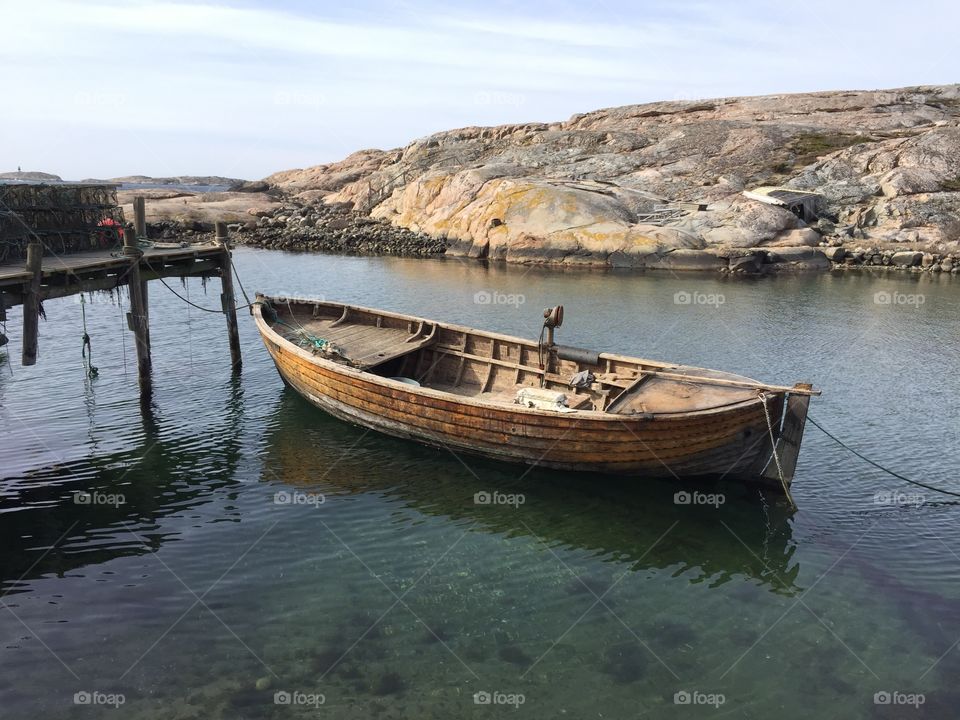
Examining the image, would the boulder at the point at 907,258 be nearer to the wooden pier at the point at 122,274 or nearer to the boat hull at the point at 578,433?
the boat hull at the point at 578,433

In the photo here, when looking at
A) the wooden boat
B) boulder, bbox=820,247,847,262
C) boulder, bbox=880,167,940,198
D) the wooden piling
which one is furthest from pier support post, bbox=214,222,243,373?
boulder, bbox=880,167,940,198

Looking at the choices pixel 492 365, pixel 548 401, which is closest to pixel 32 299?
pixel 492 365

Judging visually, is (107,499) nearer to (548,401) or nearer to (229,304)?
(548,401)

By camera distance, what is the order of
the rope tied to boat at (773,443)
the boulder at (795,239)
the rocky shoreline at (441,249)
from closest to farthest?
the rope tied to boat at (773,443) → the rocky shoreline at (441,249) → the boulder at (795,239)

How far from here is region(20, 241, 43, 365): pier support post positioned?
51.4 ft

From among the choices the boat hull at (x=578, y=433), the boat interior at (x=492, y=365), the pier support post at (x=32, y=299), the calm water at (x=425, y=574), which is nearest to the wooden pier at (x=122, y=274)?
the pier support post at (x=32, y=299)

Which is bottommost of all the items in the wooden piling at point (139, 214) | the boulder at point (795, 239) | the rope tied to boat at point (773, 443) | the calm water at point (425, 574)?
the calm water at point (425, 574)

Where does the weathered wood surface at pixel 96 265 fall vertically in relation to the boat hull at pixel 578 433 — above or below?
above

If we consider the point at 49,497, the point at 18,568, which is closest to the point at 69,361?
the point at 49,497

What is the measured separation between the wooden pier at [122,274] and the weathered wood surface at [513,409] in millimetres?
2915

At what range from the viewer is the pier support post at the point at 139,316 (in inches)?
746

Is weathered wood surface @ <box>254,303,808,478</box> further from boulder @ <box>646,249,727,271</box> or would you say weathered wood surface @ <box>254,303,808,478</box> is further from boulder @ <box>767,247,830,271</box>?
boulder @ <box>767,247,830,271</box>

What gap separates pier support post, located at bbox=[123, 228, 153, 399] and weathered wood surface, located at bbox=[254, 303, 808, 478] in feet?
10.8

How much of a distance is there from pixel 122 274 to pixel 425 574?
13.5 m
